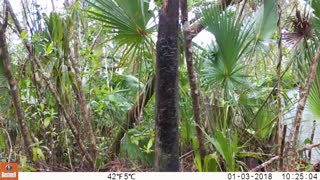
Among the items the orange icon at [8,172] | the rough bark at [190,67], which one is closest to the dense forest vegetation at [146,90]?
the rough bark at [190,67]

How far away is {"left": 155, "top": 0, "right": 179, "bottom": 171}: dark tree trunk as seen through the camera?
1.67 metres

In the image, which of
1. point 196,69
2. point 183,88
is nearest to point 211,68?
point 196,69

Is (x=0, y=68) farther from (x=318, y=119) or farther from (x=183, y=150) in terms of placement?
(x=318, y=119)

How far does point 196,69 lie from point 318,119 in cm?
77

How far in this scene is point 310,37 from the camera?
2.24 m

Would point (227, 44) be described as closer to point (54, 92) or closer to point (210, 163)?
point (210, 163)


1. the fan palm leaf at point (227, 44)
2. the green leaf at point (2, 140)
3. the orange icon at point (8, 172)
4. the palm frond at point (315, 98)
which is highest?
the fan palm leaf at point (227, 44)

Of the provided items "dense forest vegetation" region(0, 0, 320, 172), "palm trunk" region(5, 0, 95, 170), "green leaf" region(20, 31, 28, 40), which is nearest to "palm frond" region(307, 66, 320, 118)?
"dense forest vegetation" region(0, 0, 320, 172)

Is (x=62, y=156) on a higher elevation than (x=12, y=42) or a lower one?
lower

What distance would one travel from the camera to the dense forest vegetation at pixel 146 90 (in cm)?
207

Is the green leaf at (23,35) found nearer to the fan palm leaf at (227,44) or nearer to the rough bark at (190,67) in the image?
the rough bark at (190,67)

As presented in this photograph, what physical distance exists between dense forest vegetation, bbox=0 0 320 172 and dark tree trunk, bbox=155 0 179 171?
0.90ft

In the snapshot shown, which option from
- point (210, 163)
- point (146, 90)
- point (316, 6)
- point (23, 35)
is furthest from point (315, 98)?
point (23, 35)

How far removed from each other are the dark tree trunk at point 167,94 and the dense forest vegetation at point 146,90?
10.8 inches
